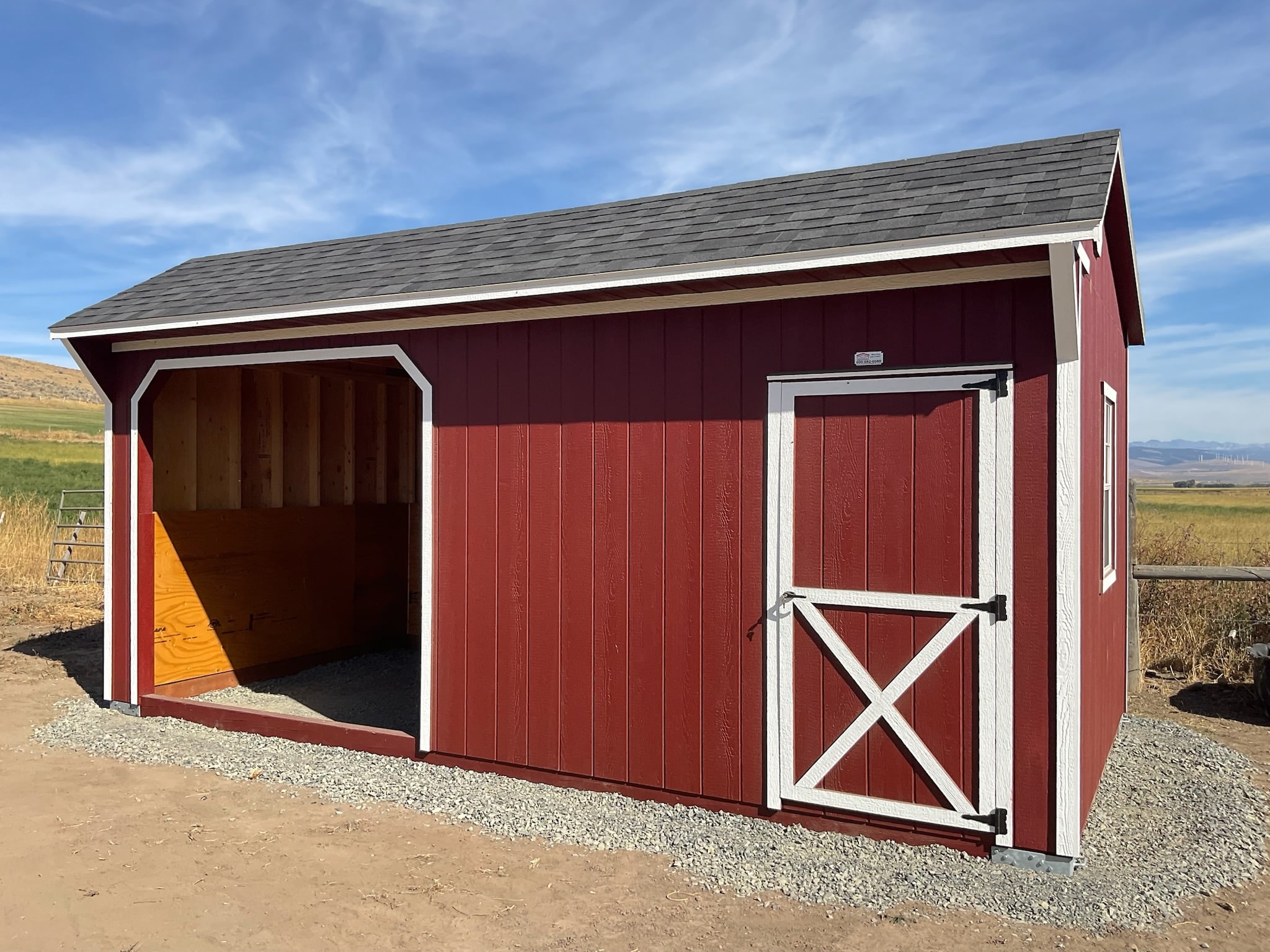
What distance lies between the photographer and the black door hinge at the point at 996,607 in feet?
13.2

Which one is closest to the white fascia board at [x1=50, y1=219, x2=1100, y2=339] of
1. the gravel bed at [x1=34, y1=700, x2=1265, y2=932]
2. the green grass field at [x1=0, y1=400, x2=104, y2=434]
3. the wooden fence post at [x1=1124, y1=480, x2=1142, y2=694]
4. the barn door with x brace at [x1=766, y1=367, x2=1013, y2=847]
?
the barn door with x brace at [x1=766, y1=367, x2=1013, y2=847]

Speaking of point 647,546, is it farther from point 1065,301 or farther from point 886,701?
point 1065,301

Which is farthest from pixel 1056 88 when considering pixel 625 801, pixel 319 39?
pixel 625 801

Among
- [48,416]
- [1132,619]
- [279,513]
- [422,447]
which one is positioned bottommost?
[1132,619]

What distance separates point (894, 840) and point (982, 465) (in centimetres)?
167

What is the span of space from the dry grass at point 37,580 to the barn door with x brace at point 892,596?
28.8 ft

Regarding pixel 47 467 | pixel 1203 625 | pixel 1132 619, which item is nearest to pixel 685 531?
pixel 1132 619

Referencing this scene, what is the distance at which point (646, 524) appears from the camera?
192 inches

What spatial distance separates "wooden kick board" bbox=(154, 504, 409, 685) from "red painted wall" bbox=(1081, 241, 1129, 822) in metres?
5.94

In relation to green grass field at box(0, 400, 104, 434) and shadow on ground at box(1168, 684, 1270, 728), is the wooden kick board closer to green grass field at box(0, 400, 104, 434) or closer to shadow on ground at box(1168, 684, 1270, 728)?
shadow on ground at box(1168, 684, 1270, 728)

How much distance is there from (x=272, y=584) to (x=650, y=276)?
4.99 meters

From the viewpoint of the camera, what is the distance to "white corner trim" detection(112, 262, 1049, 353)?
13.3 ft

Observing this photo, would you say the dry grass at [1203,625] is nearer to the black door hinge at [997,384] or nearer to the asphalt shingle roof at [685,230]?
the asphalt shingle roof at [685,230]

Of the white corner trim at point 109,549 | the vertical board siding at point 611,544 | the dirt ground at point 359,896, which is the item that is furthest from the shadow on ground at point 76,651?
the vertical board siding at point 611,544
